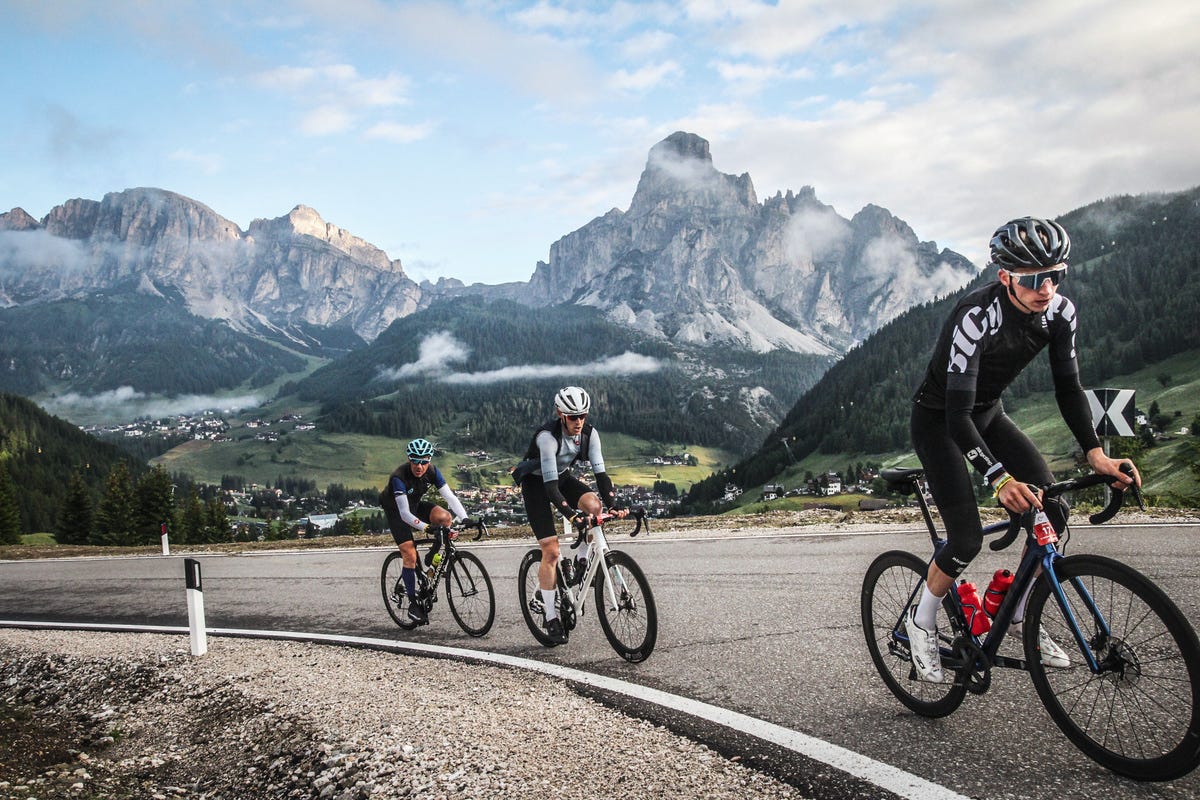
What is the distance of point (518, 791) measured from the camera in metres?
4.51

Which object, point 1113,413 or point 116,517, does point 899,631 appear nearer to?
point 1113,413

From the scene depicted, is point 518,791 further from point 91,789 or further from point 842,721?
point 91,789

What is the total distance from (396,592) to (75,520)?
73.1m

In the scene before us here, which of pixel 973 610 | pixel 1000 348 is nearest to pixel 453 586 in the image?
pixel 973 610

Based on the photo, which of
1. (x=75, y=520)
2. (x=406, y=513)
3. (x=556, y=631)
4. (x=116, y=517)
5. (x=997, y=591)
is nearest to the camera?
(x=997, y=591)

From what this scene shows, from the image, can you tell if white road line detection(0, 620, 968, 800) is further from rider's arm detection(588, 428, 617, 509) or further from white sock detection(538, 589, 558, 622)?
rider's arm detection(588, 428, 617, 509)

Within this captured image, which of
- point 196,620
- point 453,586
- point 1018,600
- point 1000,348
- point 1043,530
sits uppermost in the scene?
point 1000,348

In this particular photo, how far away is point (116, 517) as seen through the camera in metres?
60.7

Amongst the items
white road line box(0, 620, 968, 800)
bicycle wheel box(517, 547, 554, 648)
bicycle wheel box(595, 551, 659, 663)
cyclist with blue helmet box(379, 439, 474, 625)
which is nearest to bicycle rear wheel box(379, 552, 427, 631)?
cyclist with blue helmet box(379, 439, 474, 625)

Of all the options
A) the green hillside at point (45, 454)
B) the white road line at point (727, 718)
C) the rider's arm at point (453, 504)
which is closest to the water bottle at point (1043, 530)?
the white road line at point (727, 718)

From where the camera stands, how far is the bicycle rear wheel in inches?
412

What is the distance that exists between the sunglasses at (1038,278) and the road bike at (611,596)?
3788 millimetres

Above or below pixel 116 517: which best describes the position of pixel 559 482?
above

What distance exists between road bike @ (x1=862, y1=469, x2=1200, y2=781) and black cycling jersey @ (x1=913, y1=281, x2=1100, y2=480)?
647 millimetres
